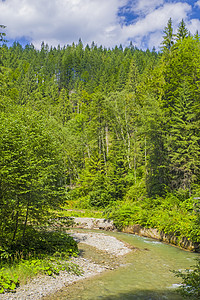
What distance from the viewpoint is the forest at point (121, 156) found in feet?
31.3

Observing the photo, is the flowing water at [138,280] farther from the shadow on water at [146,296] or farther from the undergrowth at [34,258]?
the undergrowth at [34,258]

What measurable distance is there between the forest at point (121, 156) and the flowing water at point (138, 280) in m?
2.36

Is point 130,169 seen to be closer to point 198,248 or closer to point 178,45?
point 178,45

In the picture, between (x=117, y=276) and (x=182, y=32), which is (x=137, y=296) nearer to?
(x=117, y=276)

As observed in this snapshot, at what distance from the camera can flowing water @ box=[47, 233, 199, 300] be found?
7.83m

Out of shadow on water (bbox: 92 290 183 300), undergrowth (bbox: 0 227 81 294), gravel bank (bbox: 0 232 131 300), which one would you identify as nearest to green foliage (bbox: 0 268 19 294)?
undergrowth (bbox: 0 227 81 294)

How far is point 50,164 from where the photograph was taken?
11219 mm

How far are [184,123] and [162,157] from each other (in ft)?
12.9

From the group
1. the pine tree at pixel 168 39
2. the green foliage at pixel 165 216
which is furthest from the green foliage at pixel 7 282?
the pine tree at pixel 168 39

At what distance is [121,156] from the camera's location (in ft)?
101

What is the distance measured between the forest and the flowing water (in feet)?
7.74

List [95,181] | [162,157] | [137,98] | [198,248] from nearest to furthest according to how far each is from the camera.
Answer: [198,248]
[162,157]
[95,181]
[137,98]

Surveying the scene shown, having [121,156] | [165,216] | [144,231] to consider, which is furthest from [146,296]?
[121,156]

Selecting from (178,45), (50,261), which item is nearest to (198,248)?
(50,261)
